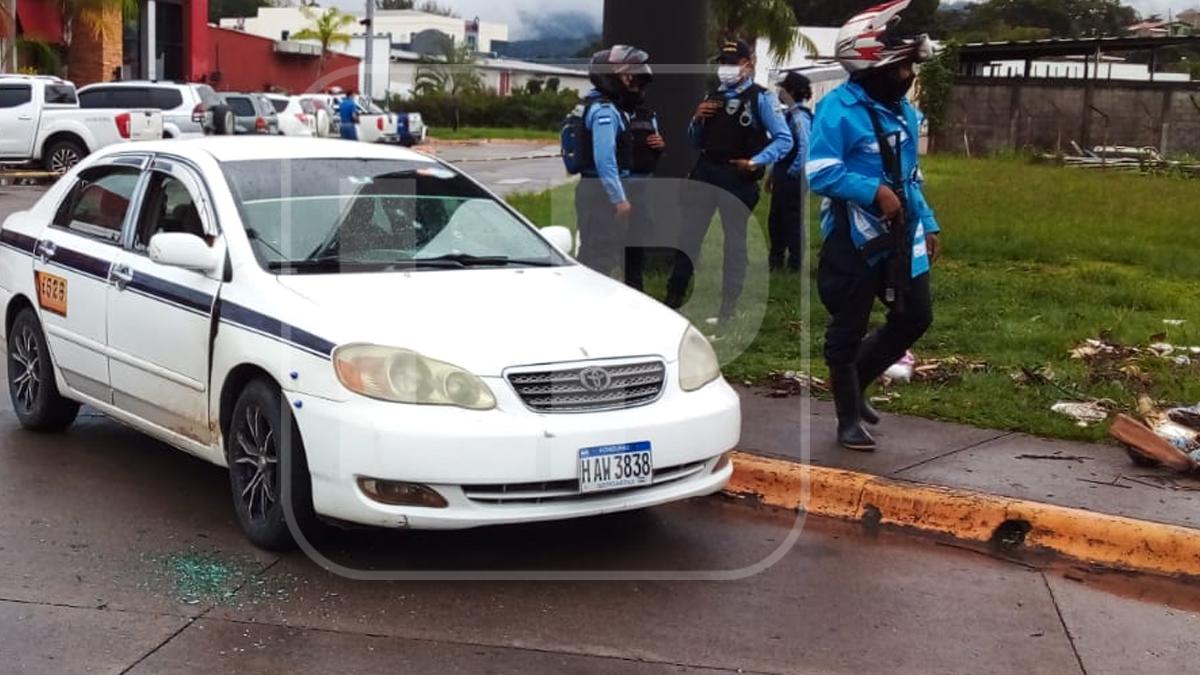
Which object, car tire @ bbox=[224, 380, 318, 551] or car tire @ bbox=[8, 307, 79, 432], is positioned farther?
car tire @ bbox=[8, 307, 79, 432]

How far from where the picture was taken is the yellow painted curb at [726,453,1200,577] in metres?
5.40

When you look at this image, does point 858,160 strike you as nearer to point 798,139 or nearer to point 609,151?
point 609,151

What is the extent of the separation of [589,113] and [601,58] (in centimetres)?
37

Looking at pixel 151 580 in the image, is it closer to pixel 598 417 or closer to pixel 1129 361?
pixel 598 417

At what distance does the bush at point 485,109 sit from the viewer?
137 ft

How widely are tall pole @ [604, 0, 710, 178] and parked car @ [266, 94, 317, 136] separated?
21.2 metres

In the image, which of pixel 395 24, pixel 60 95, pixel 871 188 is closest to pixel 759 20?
pixel 60 95

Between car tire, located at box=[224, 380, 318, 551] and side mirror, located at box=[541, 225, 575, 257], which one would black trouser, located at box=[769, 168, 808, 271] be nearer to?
side mirror, located at box=[541, 225, 575, 257]

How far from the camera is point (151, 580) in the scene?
492 centimetres

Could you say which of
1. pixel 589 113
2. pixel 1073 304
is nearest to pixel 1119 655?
pixel 589 113

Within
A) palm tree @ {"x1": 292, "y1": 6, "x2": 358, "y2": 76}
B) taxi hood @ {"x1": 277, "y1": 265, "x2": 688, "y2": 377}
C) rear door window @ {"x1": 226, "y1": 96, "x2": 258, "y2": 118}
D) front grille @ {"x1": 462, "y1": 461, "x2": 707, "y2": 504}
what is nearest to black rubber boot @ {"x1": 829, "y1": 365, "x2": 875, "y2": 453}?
taxi hood @ {"x1": 277, "y1": 265, "x2": 688, "y2": 377}

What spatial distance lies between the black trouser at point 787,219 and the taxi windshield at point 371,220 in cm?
489

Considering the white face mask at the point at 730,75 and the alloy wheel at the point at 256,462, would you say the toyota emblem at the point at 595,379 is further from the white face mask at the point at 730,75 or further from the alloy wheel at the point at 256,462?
the white face mask at the point at 730,75

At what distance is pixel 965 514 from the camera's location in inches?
225
